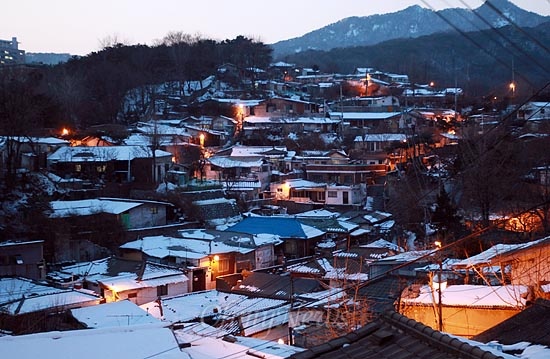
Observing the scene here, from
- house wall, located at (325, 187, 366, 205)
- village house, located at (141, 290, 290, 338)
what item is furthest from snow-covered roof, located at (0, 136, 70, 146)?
village house, located at (141, 290, 290, 338)

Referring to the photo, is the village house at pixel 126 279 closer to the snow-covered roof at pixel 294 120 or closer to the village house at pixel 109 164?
the village house at pixel 109 164

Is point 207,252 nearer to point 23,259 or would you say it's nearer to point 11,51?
point 23,259

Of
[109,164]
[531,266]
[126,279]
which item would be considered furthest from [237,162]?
[531,266]

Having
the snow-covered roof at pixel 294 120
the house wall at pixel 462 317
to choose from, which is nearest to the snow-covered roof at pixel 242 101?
the snow-covered roof at pixel 294 120

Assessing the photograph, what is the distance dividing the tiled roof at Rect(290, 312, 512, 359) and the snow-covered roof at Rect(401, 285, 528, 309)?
304 cm

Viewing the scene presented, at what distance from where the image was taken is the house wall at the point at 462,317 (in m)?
5.58

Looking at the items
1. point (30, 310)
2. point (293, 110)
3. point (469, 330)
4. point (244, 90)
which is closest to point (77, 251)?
point (30, 310)

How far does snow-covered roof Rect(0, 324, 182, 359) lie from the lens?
459 centimetres

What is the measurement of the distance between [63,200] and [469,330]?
15.0 meters

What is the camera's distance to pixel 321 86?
41.6m

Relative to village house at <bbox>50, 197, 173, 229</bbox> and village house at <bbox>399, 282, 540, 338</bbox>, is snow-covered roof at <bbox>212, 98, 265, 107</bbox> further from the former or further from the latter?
village house at <bbox>399, 282, 540, 338</bbox>

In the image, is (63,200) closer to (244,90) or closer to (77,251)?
(77,251)

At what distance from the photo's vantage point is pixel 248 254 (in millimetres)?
14836

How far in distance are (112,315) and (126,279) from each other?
323 centimetres
